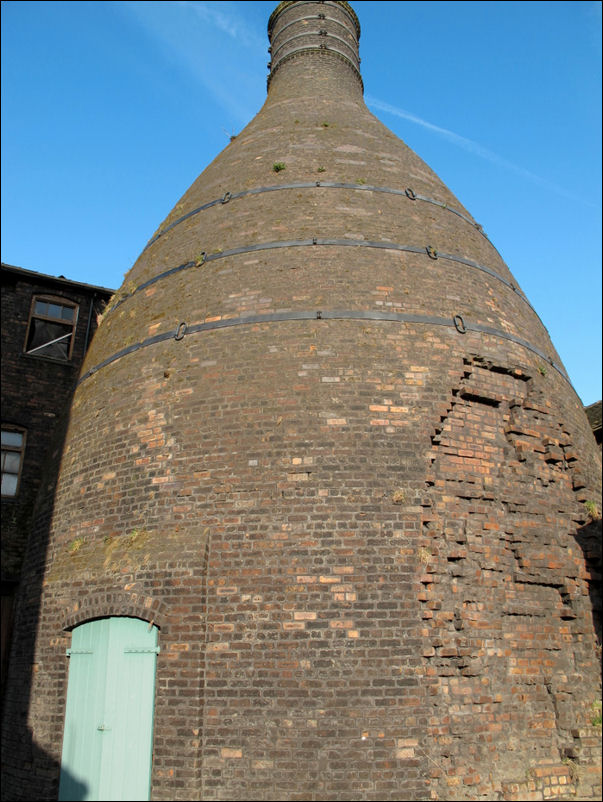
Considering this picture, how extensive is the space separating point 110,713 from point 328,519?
3.12 meters

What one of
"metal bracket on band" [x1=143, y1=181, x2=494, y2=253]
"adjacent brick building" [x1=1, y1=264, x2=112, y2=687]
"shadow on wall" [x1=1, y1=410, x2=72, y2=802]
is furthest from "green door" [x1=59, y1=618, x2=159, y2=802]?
"metal bracket on band" [x1=143, y1=181, x2=494, y2=253]

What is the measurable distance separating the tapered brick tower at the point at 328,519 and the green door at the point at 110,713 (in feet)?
0.34

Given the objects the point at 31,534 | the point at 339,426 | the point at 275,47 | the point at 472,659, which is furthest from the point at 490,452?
the point at 275,47

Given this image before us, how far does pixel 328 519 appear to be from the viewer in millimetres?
6750

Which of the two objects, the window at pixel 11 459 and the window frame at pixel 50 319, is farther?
the window frame at pixel 50 319

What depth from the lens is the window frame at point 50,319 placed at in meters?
13.1

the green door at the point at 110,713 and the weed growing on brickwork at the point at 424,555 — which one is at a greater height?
the weed growing on brickwork at the point at 424,555

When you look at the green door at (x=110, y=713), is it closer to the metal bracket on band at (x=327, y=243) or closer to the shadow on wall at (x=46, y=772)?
the shadow on wall at (x=46, y=772)

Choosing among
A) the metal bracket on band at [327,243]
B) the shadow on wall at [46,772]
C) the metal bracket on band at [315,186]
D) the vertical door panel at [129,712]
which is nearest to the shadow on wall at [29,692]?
the shadow on wall at [46,772]

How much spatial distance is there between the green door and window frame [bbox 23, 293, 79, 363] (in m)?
7.50

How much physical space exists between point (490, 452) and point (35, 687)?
6.25m

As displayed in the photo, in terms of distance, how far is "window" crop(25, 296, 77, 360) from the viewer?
13.3 meters

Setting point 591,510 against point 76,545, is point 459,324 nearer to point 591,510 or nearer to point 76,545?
point 591,510

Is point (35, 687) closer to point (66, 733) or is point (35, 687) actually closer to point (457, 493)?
point (66, 733)
